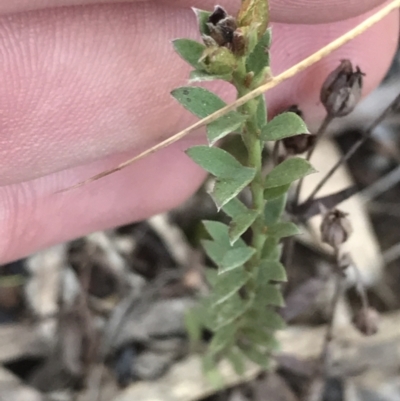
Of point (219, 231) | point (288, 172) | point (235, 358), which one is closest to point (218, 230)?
point (219, 231)

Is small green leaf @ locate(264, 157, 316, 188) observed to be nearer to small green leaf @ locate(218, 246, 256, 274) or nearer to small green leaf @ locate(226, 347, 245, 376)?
small green leaf @ locate(218, 246, 256, 274)

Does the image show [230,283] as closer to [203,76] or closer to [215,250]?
[215,250]

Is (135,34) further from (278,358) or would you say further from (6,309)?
(6,309)

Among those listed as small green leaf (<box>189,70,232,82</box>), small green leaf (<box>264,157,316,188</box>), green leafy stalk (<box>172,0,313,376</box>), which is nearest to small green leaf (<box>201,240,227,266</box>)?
green leafy stalk (<box>172,0,313,376</box>)

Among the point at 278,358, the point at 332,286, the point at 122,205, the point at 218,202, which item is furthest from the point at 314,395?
the point at 218,202

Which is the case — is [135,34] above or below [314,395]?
above

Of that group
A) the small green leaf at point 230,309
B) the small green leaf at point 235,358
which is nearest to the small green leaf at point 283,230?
the small green leaf at point 230,309
